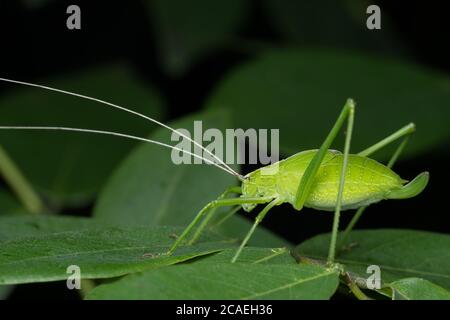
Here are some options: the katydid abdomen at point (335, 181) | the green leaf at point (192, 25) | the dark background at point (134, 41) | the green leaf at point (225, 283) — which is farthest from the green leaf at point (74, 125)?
the green leaf at point (225, 283)

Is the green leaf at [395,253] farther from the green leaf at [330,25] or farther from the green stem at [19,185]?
the green leaf at [330,25]

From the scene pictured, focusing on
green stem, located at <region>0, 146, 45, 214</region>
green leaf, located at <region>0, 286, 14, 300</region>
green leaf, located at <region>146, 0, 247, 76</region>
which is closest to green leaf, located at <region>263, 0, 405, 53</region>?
green leaf, located at <region>146, 0, 247, 76</region>

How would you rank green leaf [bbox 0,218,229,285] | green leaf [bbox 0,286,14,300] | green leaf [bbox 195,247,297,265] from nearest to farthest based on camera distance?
green leaf [bbox 0,218,229,285]
green leaf [bbox 195,247,297,265]
green leaf [bbox 0,286,14,300]

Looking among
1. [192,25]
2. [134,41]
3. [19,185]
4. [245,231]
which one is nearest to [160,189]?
[245,231]

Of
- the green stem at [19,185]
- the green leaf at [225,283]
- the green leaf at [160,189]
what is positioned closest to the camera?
the green leaf at [225,283]

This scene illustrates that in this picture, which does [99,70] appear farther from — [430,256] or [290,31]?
[430,256]

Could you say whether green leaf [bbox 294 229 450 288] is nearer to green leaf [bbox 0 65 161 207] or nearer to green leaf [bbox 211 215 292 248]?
green leaf [bbox 211 215 292 248]

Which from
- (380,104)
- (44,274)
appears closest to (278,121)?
(380,104)
